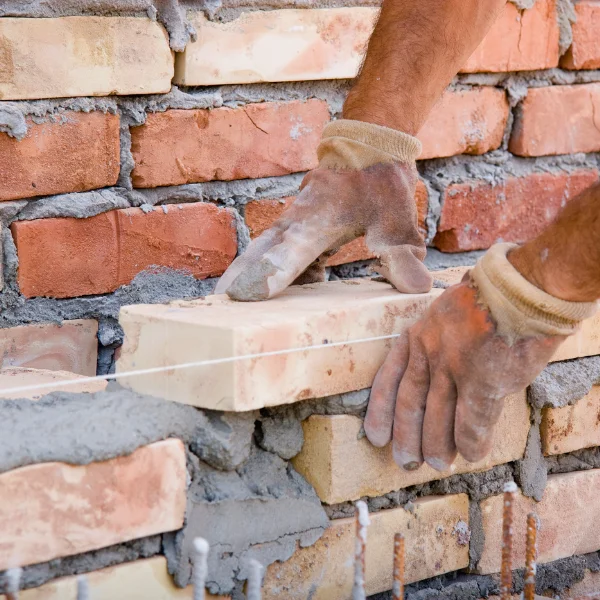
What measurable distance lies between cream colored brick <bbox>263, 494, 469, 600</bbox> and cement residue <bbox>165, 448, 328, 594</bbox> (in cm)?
4

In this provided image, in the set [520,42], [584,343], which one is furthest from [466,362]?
[520,42]

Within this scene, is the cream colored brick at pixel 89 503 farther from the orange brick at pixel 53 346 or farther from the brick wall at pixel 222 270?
the orange brick at pixel 53 346

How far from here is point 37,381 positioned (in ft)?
5.40

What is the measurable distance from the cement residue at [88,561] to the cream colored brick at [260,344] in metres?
0.21

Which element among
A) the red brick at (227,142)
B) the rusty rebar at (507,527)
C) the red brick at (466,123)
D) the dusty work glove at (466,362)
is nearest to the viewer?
the rusty rebar at (507,527)

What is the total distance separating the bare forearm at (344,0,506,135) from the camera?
183 centimetres

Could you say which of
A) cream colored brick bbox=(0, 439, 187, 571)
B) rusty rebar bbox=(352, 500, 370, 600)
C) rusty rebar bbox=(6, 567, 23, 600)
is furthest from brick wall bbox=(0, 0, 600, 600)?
rusty rebar bbox=(352, 500, 370, 600)

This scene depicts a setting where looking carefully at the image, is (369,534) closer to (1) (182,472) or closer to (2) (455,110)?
(1) (182,472)

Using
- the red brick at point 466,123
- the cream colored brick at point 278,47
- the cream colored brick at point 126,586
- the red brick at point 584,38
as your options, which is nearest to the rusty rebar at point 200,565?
the cream colored brick at point 126,586

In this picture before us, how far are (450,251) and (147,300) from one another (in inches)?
32.3

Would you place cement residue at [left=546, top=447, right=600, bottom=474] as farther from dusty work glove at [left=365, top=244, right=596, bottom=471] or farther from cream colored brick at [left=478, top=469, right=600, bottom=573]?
dusty work glove at [left=365, top=244, right=596, bottom=471]

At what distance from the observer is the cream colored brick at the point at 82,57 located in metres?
1.72

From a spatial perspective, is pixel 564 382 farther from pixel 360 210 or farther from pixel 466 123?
pixel 466 123

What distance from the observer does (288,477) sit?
5.16 ft
